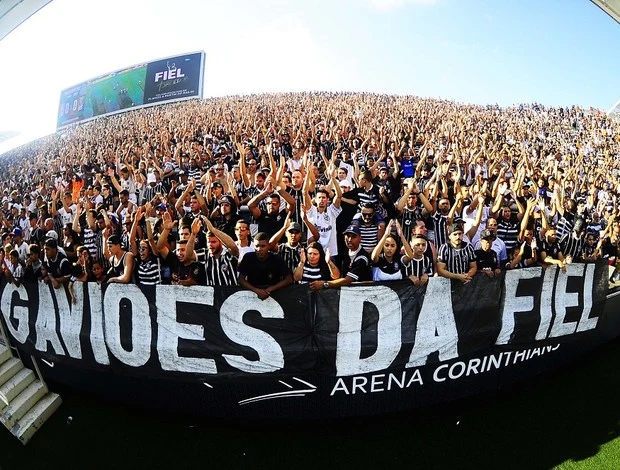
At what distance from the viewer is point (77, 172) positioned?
686 cm

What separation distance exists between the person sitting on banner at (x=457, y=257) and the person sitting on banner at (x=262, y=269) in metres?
2.00

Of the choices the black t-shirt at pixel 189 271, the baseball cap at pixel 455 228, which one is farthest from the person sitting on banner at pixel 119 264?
the baseball cap at pixel 455 228

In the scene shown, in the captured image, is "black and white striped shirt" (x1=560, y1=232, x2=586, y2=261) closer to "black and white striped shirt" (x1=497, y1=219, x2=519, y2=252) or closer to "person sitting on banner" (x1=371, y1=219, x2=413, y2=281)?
"black and white striped shirt" (x1=497, y1=219, x2=519, y2=252)

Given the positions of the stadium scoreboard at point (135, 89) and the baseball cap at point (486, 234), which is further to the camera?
the stadium scoreboard at point (135, 89)

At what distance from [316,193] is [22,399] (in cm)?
555

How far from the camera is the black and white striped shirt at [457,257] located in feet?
16.4

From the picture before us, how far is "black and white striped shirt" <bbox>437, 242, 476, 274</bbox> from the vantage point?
4.98 metres

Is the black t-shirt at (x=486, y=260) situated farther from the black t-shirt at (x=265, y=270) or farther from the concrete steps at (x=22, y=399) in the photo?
the concrete steps at (x=22, y=399)

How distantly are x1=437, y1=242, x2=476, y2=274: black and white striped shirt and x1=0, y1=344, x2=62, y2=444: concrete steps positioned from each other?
6254 mm

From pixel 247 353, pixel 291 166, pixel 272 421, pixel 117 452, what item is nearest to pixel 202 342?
pixel 247 353

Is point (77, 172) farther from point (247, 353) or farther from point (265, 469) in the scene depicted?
point (265, 469)

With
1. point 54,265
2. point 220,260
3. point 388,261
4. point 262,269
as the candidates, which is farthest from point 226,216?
point 54,265

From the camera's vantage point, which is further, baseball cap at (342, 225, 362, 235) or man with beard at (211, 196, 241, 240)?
man with beard at (211, 196, 241, 240)

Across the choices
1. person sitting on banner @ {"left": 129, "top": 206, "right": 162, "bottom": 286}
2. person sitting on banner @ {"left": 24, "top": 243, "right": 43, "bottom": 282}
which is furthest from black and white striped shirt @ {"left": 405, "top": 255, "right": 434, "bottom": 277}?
person sitting on banner @ {"left": 24, "top": 243, "right": 43, "bottom": 282}
